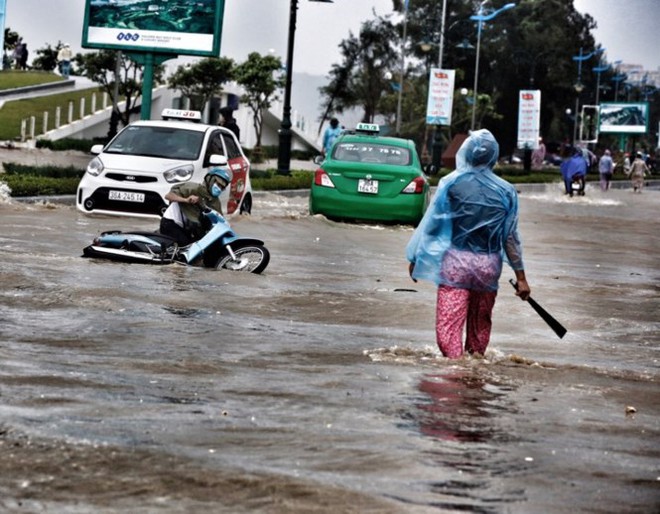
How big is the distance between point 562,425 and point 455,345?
204 centimetres


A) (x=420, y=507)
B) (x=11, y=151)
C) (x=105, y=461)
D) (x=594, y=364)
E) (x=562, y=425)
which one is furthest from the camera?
(x=11, y=151)

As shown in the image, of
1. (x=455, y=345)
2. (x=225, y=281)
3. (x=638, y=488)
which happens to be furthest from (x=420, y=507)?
(x=225, y=281)

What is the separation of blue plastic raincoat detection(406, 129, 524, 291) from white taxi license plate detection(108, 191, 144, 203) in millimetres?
11537

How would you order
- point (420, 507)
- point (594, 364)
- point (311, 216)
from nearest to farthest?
point (420, 507), point (594, 364), point (311, 216)

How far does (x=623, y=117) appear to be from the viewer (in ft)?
373

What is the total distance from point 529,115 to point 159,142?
4390 centimetres

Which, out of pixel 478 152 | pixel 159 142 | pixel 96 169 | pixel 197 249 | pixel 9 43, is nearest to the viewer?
pixel 478 152

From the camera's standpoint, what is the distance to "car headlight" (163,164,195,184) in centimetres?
2131

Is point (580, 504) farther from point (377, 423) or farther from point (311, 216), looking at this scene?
point (311, 216)

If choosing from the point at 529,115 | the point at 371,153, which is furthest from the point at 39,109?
the point at 371,153

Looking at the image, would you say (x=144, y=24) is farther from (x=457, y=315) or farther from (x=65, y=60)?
(x=65, y=60)

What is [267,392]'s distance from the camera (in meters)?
8.44

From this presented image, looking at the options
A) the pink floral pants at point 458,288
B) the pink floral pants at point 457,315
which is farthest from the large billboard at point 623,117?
the pink floral pants at point 458,288

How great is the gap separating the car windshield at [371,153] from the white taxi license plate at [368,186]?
71 centimetres
